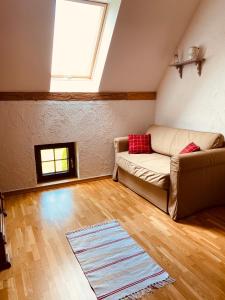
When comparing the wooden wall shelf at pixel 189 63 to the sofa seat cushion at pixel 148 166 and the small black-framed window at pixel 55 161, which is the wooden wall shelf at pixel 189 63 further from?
the small black-framed window at pixel 55 161

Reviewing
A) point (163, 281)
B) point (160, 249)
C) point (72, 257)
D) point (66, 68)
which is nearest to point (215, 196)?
point (160, 249)

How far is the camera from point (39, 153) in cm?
349

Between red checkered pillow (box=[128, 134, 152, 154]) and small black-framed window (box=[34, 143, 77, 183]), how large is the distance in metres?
0.90

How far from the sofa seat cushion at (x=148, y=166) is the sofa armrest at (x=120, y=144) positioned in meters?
0.09

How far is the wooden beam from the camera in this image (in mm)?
3067

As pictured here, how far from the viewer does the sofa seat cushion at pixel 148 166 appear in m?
2.60

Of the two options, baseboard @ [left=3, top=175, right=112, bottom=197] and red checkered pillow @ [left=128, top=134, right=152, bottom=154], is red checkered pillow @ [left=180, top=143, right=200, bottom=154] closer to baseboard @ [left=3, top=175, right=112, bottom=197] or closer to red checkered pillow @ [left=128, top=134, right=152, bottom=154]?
red checkered pillow @ [left=128, top=134, right=152, bottom=154]

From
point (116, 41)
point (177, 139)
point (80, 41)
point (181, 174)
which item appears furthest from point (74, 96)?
point (181, 174)

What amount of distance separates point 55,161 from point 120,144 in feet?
3.37

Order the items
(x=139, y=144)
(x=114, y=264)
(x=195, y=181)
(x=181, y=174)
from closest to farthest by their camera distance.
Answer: (x=114, y=264) < (x=181, y=174) < (x=195, y=181) < (x=139, y=144)

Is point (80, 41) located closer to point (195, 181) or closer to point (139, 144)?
point (139, 144)

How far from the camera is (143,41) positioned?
10.3 feet

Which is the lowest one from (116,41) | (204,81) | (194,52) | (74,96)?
(74,96)

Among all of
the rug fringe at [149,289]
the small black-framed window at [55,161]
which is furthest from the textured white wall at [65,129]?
the rug fringe at [149,289]
